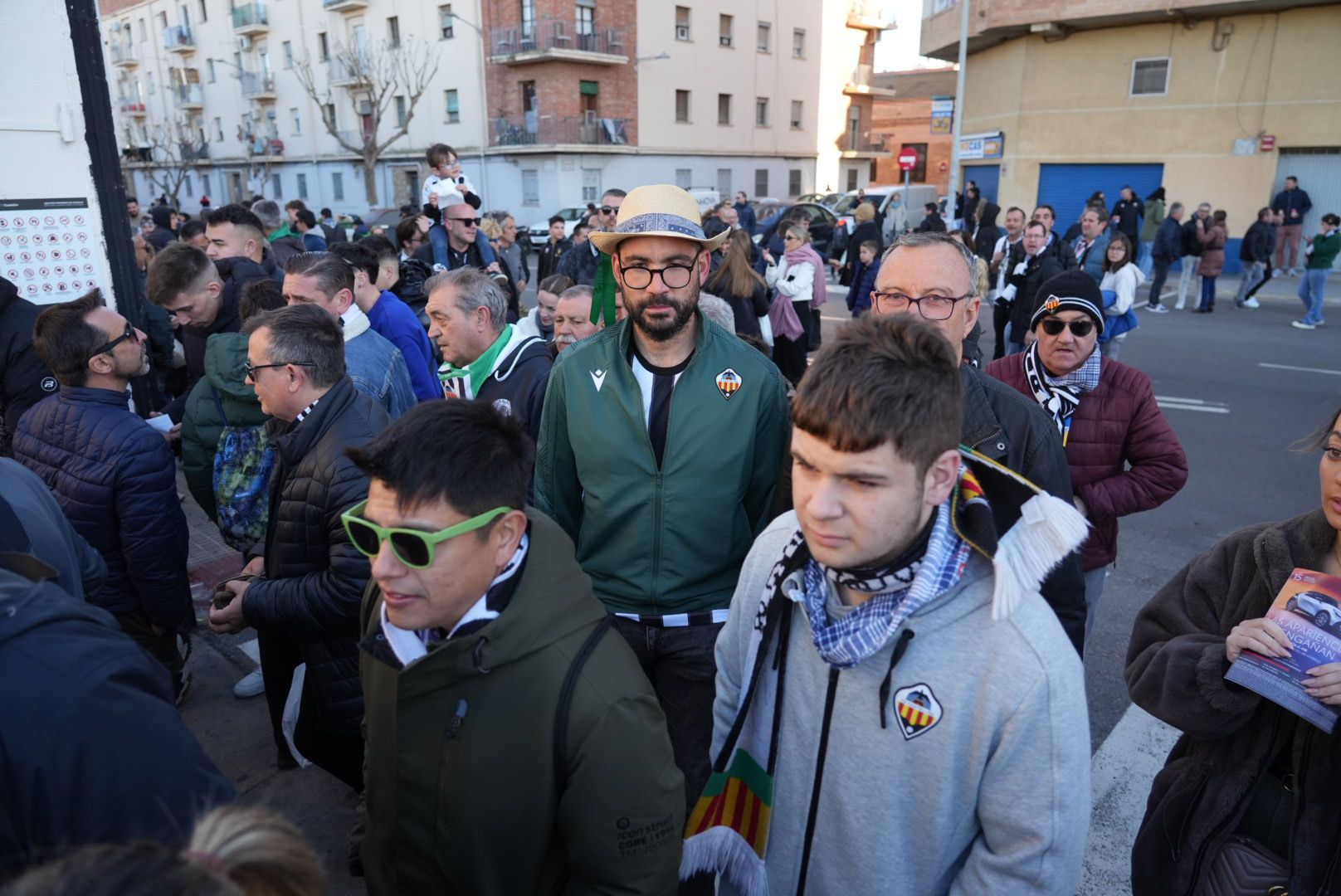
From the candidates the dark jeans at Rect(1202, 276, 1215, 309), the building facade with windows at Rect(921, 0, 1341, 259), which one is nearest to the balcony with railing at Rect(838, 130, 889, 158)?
the building facade with windows at Rect(921, 0, 1341, 259)

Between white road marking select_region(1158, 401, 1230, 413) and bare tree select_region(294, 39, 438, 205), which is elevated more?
bare tree select_region(294, 39, 438, 205)

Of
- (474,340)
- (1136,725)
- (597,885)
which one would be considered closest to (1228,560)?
(597,885)

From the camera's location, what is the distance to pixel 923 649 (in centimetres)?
163

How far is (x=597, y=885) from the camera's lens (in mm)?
1751

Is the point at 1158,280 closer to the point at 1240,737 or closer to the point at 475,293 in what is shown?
the point at 475,293

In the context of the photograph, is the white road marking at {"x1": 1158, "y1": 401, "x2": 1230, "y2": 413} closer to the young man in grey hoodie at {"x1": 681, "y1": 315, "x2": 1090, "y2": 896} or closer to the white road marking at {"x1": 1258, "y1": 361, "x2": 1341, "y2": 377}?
the white road marking at {"x1": 1258, "y1": 361, "x2": 1341, "y2": 377}

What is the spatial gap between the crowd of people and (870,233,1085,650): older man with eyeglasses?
0.04 ft

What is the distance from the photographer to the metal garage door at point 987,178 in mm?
26797

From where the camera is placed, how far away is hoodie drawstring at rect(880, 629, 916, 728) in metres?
1.62

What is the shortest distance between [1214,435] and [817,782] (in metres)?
8.46

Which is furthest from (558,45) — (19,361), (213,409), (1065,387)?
(1065,387)

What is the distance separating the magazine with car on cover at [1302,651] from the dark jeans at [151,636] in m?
3.97

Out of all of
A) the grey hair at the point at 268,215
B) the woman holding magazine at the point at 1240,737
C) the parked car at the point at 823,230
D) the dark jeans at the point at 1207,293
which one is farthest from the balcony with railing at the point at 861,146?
the woman holding magazine at the point at 1240,737

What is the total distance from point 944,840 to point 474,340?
3.28 metres
